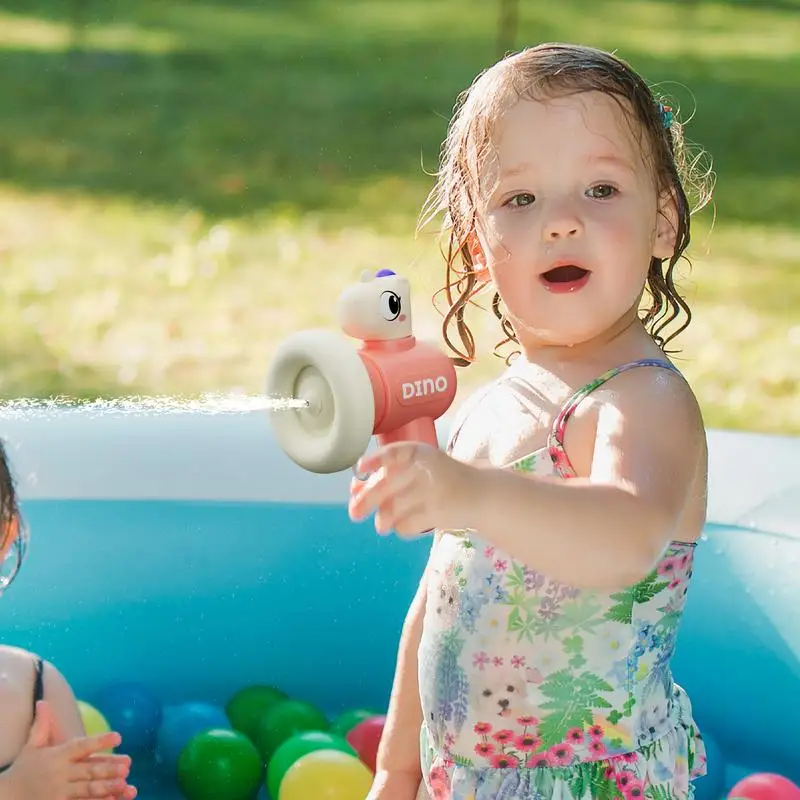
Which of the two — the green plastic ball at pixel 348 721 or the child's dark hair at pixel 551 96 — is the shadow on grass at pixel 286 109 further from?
the child's dark hair at pixel 551 96

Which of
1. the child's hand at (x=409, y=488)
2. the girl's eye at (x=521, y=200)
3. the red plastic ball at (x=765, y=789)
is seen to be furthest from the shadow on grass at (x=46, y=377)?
the child's hand at (x=409, y=488)

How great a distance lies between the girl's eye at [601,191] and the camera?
1314 mm

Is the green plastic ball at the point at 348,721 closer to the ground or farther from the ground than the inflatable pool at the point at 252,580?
closer to the ground

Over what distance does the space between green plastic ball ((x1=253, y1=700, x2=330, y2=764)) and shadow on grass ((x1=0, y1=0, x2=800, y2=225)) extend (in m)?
2.70

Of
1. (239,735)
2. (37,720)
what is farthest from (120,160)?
(37,720)

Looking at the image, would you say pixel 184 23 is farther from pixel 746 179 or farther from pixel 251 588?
pixel 251 588

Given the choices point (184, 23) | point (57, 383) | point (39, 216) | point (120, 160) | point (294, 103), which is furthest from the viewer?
point (184, 23)

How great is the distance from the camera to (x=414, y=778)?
1.52 meters

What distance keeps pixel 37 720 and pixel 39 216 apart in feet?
10.1

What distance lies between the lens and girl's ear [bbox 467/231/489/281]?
57.6 inches

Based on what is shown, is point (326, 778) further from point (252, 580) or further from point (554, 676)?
point (554, 676)

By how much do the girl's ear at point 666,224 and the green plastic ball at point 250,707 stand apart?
0.91 m

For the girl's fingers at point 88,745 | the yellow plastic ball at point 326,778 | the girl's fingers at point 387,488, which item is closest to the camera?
the girl's fingers at point 387,488

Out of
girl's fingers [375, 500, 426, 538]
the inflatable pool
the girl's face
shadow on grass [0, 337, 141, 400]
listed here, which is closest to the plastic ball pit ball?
the inflatable pool
